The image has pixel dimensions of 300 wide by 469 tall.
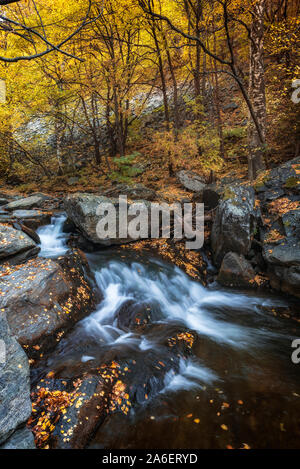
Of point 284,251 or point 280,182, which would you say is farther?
point 280,182

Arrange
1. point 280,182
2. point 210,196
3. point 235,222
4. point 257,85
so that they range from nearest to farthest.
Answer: point 235,222 → point 280,182 → point 257,85 → point 210,196

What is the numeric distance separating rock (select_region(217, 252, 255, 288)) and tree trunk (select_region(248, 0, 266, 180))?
3.23 m

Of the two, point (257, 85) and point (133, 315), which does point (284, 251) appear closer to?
point (133, 315)

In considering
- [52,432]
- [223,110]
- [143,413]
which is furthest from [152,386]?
[223,110]

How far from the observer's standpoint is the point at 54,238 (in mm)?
8391

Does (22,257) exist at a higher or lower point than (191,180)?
lower

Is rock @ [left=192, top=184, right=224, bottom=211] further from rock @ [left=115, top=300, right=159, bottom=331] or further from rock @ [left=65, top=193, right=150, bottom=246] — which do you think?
rock @ [left=115, top=300, right=159, bottom=331]

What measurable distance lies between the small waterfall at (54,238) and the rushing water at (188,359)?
358mm

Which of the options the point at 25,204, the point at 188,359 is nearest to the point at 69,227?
the point at 25,204

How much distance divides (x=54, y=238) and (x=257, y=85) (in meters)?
8.58

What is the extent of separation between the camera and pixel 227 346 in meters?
4.91

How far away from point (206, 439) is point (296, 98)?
931cm

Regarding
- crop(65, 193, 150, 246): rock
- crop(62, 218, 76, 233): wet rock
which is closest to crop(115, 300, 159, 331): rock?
crop(65, 193, 150, 246): rock

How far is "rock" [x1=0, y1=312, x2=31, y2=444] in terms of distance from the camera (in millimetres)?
2443
